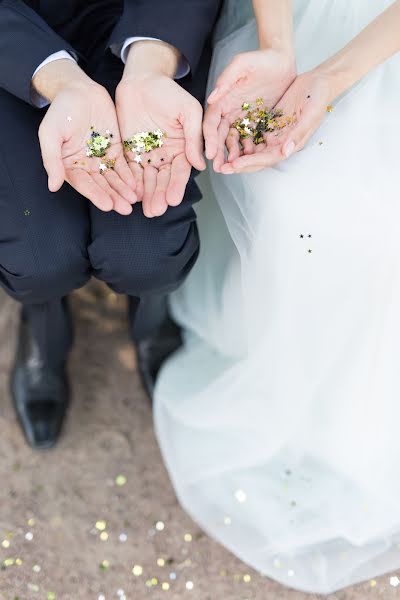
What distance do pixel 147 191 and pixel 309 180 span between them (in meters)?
0.26

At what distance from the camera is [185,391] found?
134cm

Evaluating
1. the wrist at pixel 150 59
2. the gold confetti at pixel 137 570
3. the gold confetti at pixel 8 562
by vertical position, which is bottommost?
the gold confetti at pixel 137 570

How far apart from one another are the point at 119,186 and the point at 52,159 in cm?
12

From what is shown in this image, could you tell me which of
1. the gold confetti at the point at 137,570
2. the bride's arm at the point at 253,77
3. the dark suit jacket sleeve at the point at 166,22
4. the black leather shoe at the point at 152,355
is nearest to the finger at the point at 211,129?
the bride's arm at the point at 253,77

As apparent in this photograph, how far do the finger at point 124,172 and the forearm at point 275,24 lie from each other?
30cm

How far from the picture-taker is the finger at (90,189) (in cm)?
104

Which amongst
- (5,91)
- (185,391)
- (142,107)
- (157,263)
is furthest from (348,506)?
(5,91)

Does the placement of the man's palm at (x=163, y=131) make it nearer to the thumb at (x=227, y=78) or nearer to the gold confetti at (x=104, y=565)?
the thumb at (x=227, y=78)

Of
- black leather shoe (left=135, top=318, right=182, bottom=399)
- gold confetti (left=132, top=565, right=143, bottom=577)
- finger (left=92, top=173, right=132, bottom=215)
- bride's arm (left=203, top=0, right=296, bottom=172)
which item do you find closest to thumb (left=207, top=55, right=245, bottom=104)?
bride's arm (left=203, top=0, right=296, bottom=172)

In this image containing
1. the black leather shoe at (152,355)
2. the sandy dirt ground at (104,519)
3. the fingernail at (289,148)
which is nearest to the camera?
the fingernail at (289,148)

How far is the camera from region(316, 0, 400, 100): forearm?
1028mm

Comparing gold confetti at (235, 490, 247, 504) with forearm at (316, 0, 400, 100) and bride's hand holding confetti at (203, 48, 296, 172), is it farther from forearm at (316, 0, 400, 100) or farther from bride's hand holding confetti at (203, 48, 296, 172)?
forearm at (316, 0, 400, 100)

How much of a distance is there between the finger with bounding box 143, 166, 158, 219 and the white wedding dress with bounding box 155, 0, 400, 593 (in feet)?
0.42

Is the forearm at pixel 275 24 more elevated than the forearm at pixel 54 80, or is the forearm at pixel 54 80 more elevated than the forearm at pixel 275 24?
the forearm at pixel 275 24
